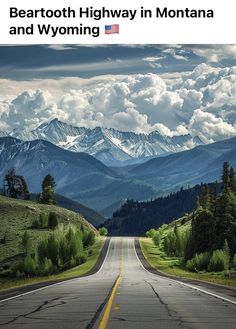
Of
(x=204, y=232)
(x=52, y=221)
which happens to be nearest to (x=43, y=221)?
(x=52, y=221)

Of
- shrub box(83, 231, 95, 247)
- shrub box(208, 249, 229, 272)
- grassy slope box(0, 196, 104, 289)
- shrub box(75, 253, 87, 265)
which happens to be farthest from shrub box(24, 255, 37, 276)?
shrub box(83, 231, 95, 247)

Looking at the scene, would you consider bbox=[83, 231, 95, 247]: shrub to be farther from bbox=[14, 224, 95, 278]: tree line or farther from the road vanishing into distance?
the road vanishing into distance

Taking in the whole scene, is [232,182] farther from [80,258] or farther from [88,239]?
[80,258]

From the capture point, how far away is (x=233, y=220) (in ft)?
379

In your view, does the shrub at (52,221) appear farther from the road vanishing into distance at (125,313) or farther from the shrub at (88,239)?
the road vanishing into distance at (125,313)

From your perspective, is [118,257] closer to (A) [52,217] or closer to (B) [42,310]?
(A) [52,217]

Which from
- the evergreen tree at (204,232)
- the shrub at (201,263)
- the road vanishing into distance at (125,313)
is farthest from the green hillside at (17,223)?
the road vanishing into distance at (125,313)

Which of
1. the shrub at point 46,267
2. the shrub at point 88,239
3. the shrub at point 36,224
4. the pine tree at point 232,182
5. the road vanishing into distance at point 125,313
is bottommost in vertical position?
the shrub at point 46,267

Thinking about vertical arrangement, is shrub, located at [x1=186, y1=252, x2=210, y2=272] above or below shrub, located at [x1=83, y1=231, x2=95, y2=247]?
below

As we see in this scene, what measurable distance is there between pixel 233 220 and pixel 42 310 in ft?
321

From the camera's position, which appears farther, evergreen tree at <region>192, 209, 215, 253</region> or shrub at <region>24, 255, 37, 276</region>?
evergreen tree at <region>192, 209, 215, 253</region>

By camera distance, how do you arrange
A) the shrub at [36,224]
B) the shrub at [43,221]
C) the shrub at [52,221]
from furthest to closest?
the shrub at [43,221] < the shrub at [36,224] < the shrub at [52,221]
